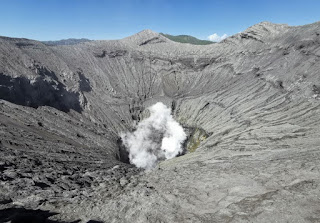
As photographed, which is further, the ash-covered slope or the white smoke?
the white smoke

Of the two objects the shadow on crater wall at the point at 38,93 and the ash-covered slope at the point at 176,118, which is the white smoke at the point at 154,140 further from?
the shadow on crater wall at the point at 38,93

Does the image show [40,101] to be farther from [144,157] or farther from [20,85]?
[144,157]

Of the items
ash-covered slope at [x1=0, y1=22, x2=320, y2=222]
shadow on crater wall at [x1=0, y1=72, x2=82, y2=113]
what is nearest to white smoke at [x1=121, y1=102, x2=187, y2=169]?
ash-covered slope at [x1=0, y1=22, x2=320, y2=222]

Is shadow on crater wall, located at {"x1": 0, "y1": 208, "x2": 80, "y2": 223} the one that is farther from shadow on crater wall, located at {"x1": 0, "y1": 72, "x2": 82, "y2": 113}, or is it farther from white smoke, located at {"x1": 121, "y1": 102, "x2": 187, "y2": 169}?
shadow on crater wall, located at {"x1": 0, "y1": 72, "x2": 82, "y2": 113}

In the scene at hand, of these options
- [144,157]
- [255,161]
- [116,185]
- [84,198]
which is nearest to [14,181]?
[84,198]

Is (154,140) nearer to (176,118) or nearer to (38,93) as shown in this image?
(176,118)

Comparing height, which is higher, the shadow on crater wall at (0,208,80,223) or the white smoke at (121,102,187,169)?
the white smoke at (121,102,187,169)
